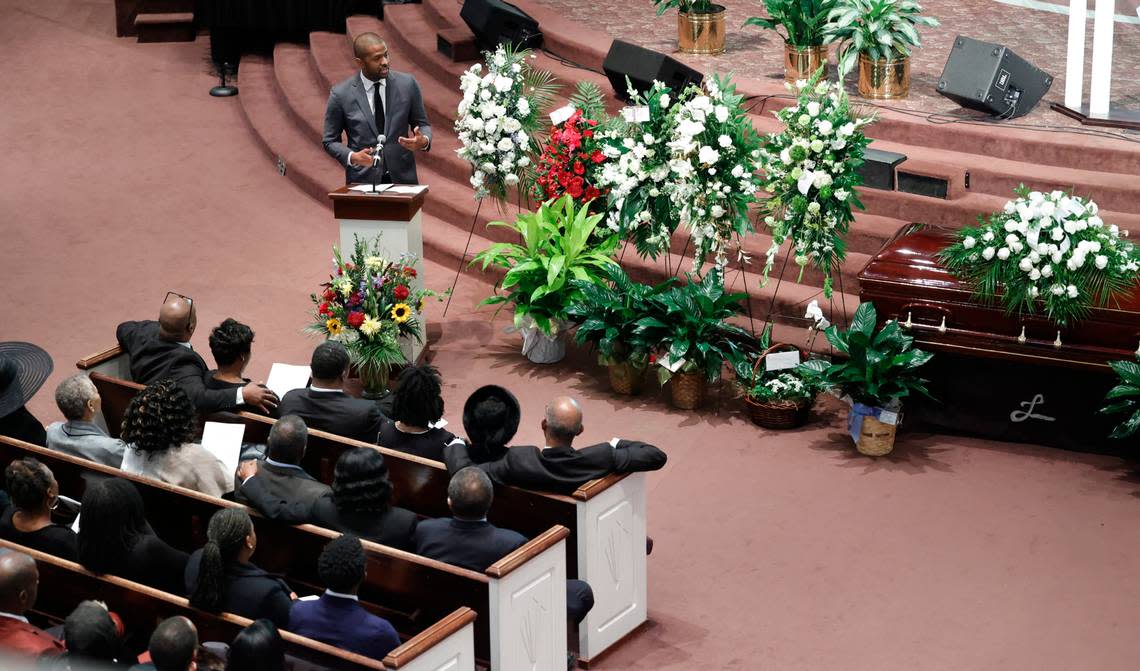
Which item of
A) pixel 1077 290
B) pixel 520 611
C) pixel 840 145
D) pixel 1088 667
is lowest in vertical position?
pixel 1088 667

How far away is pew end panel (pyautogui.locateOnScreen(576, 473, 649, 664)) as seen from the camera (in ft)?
19.1

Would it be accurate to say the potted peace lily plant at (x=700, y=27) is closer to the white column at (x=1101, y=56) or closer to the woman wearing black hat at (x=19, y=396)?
the white column at (x=1101, y=56)

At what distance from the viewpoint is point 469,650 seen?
16.5ft

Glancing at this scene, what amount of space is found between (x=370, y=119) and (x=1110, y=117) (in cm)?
449

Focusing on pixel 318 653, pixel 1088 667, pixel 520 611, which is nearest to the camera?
pixel 318 653

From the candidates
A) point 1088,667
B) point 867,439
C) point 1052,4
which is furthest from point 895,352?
point 1052,4

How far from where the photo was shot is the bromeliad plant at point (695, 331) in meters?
7.80

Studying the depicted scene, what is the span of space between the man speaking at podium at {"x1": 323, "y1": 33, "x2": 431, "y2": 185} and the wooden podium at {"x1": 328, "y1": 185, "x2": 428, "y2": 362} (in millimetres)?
174

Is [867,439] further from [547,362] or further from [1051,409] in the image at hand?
[547,362]

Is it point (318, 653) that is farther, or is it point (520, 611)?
point (520, 611)

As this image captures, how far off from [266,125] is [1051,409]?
6.94 meters

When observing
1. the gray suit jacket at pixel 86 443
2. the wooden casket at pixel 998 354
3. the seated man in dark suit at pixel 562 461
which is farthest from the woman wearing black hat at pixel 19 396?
the wooden casket at pixel 998 354

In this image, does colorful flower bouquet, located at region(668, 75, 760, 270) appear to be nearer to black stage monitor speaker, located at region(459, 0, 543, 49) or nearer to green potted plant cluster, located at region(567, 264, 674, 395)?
green potted plant cluster, located at region(567, 264, 674, 395)

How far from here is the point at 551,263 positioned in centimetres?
820
